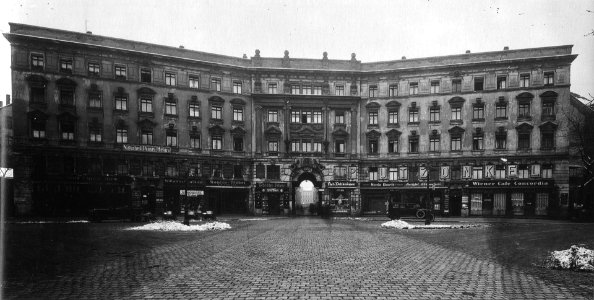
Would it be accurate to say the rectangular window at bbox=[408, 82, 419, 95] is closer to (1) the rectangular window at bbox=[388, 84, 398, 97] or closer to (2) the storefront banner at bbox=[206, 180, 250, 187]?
(1) the rectangular window at bbox=[388, 84, 398, 97]

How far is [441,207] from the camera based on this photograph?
45.8m

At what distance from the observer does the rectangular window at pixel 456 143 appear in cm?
4572

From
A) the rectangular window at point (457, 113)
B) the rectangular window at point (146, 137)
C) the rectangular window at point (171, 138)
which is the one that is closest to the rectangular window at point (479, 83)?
the rectangular window at point (457, 113)

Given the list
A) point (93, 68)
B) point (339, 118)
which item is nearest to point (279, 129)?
point (339, 118)

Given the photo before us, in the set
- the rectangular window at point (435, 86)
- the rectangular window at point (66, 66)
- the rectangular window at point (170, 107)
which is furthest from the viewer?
the rectangular window at point (435, 86)

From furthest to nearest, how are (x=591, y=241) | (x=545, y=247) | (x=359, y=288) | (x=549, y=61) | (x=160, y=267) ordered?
(x=549, y=61), (x=591, y=241), (x=545, y=247), (x=160, y=267), (x=359, y=288)

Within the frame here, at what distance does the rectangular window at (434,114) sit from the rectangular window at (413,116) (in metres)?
1.37

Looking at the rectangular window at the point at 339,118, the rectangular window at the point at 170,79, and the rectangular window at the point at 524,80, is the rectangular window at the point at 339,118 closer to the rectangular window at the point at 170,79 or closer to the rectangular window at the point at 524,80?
the rectangular window at the point at 170,79

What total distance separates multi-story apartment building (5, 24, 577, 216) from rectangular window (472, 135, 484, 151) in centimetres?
10

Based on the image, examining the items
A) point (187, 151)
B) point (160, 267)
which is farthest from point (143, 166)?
point (160, 267)

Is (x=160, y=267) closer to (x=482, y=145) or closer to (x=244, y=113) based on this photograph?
(x=244, y=113)

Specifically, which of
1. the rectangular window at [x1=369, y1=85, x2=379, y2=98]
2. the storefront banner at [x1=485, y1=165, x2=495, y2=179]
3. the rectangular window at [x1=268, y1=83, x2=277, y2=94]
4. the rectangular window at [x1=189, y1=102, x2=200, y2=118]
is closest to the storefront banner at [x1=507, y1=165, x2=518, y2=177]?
the storefront banner at [x1=485, y1=165, x2=495, y2=179]

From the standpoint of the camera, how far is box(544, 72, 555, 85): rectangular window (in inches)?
1708

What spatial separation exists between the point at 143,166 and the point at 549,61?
40.9m
